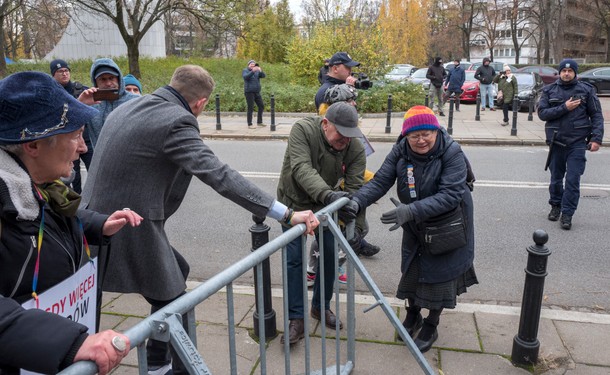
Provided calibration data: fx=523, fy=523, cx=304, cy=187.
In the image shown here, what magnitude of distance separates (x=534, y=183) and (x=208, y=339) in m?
6.69

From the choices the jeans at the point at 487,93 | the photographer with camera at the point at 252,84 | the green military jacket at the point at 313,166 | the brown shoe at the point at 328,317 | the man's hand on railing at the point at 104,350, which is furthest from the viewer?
the jeans at the point at 487,93

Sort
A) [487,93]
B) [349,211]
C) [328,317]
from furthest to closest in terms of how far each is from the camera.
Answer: [487,93]
[328,317]
[349,211]

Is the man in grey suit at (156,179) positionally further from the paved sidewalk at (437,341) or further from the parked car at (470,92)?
the parked car at (470,92)

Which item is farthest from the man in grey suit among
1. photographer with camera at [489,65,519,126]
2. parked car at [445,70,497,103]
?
parked car at [445,70,497,103]

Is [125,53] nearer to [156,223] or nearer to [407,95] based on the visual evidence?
[407,95]

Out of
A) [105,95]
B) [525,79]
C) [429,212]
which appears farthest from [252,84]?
[429,212]

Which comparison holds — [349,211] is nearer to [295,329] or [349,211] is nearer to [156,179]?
[295,329]

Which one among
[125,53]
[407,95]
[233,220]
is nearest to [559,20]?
[407,95]

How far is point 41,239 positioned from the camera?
6.06 feet

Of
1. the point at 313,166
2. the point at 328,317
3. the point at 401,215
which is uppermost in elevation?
the point at 313,166

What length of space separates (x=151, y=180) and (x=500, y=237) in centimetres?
461

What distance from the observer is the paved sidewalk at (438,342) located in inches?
136

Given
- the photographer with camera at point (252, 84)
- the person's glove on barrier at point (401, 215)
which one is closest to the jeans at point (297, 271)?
the person's glove on barrier at point (401, 215)

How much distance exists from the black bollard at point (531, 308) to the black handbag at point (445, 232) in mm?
444
